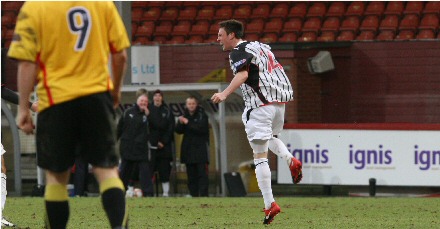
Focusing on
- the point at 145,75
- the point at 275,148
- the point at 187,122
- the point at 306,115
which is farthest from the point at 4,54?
the point at 275,148

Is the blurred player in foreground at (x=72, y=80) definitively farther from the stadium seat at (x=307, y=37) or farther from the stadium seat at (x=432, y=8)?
the stadium seat at (x=307, y=37)

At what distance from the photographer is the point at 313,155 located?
17906 millimetres

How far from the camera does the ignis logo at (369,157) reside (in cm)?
1750

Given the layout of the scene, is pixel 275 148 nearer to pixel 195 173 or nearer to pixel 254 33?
pixel 195 173

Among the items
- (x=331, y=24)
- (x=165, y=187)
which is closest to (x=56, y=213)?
(x=165, y=187)

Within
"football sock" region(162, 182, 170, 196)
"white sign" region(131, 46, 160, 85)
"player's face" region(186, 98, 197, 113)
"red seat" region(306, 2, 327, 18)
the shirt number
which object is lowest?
"football sock" region(162, 182, 170, 196)

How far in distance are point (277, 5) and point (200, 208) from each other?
34.1 feet

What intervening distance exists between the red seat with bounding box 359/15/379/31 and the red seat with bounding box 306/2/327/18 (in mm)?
1111

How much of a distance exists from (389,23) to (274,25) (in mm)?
2502

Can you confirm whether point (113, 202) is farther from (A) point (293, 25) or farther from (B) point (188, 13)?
(B) point (188, 13)

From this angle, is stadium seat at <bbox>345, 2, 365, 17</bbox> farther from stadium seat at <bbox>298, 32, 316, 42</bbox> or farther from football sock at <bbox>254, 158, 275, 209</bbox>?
football sock at <bbox>254, 158, 275, 209</bbox>

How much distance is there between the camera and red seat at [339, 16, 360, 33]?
21.6 m

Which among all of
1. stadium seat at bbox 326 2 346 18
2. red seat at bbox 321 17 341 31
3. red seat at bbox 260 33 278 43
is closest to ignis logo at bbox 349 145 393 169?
red seat at bbox 321 17 341 31

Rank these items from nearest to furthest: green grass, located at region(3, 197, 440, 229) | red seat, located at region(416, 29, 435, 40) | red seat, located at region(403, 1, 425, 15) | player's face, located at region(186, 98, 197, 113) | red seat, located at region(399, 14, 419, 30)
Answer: green grass, located at region(3, 197, 440, 229), player's face, located at region(186, 98, 197, 113), red seat, located at region(416, 29, 435, 40), red seat, located at region(399, 14, 419, 30), red seat, located at region(403, 1, 425, 15)
